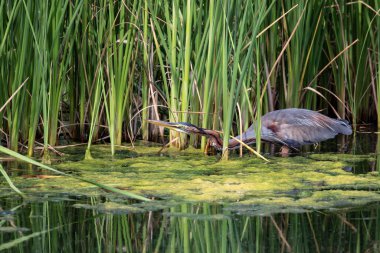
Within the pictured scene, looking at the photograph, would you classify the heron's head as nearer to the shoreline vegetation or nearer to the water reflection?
the shoreline vegetation

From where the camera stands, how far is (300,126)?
5.96m

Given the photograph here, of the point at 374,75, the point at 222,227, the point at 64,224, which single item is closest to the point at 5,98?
the point at 64,224

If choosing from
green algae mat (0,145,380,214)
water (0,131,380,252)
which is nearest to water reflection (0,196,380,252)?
water (0,131,380,252)

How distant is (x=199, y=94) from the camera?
5.46 metres

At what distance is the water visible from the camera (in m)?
3.20

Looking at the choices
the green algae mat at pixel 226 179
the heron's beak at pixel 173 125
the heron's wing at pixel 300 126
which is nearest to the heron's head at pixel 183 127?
the heron's beak at pixel 173 125

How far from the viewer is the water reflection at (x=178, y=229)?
3.13 metres

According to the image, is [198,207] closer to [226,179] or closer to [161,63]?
[226,179]

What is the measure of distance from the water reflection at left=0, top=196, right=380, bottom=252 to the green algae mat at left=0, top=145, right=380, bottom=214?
17cm

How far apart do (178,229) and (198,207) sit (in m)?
0.47

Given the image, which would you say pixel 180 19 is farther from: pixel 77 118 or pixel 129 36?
pixel 77 118

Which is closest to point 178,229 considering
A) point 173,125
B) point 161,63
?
point 173,125

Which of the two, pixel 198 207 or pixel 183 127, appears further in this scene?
pixel 183 127

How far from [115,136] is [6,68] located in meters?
0.96
